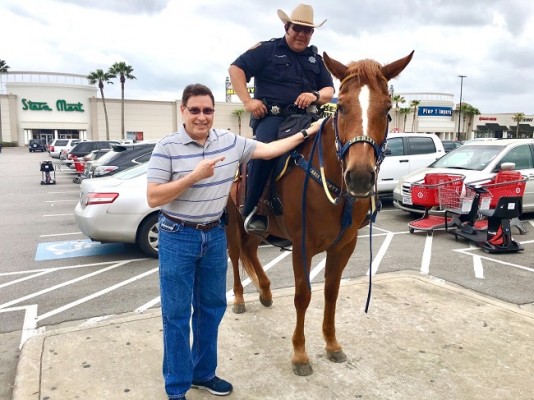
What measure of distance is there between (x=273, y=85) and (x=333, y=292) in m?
1.88

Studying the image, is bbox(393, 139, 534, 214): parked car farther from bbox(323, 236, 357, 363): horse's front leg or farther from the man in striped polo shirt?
the man in striped polo shirt

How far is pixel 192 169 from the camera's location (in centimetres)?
262

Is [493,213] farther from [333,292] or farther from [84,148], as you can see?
[84,148]

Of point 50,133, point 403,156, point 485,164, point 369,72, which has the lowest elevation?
point 485,164

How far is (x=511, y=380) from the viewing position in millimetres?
3148

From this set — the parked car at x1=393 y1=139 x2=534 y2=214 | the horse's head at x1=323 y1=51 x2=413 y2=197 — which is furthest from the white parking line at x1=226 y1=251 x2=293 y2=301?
the parked car at x1=393 y1=139 x2=534 y2=214

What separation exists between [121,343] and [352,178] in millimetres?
2627

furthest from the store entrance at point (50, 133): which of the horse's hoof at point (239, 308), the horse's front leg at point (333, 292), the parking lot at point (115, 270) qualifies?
→ the horse's front leg at point (333, 292)

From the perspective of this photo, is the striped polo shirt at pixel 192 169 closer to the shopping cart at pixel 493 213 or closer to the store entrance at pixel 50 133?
the shopping cart at pixel 493 213

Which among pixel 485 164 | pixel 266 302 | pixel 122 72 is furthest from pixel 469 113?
pixel 266 302

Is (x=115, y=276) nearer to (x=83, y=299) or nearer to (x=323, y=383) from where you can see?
(x=83, y=299)

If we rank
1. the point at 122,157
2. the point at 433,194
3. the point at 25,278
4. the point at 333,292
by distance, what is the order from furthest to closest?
the point at 122,157 < the point at 433,194 < the point at 25,278 < the point at 333,292

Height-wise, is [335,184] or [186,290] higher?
[335,184]

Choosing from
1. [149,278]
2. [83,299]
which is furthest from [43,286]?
[149,278]
